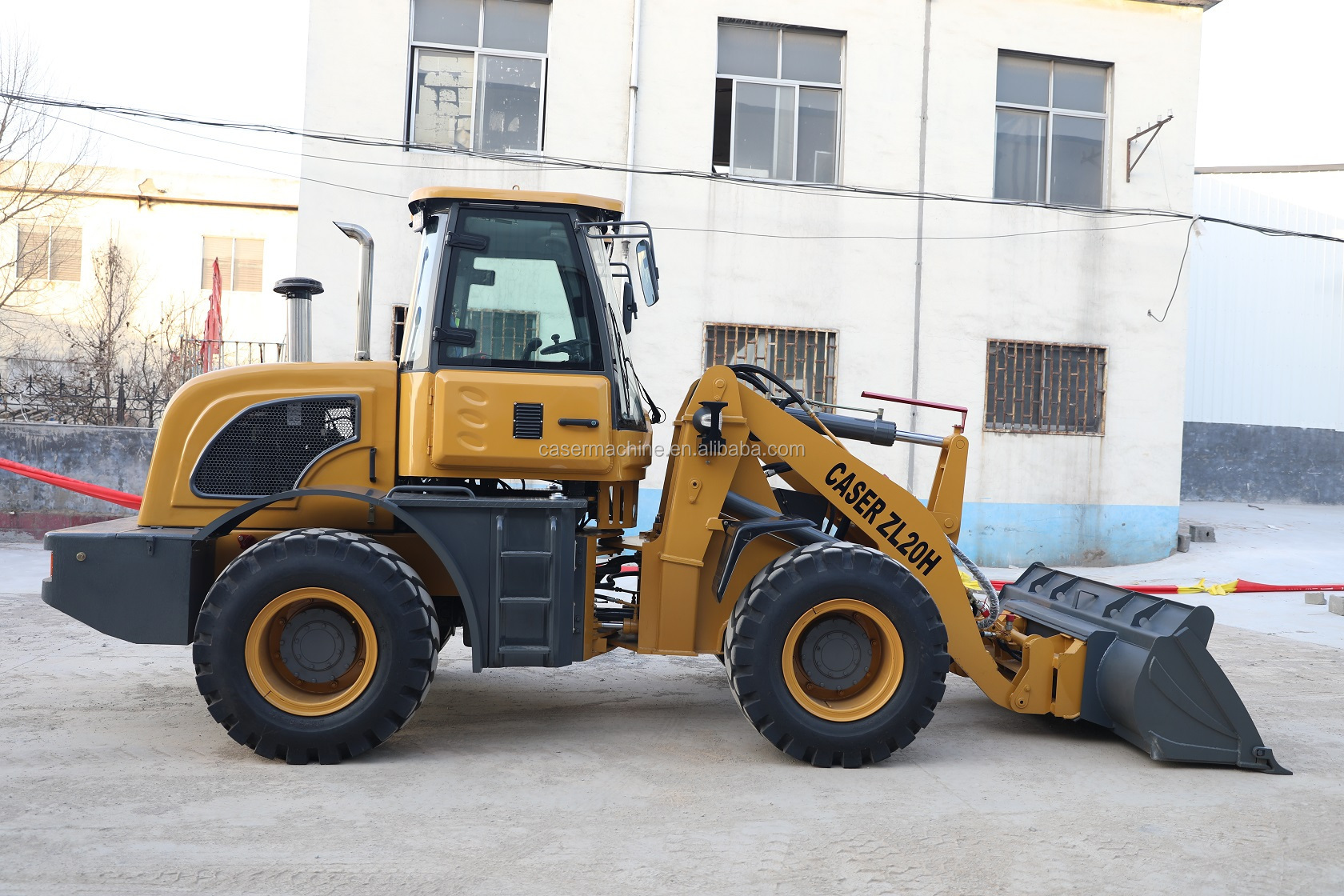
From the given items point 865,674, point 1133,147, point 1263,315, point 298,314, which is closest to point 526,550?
point 865,674

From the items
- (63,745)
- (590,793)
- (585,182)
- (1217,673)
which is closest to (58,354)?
(585,182)

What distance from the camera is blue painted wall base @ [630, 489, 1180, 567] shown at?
43.0 feet

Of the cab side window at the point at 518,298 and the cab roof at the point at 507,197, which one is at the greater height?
the cab roof at the point at 507,197

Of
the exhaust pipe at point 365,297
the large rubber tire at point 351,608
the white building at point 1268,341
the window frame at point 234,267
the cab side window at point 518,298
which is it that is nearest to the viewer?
the large rubber tire at point 351,608

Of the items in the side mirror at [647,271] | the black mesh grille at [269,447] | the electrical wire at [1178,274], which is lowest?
the black mesh grille at [269,447]

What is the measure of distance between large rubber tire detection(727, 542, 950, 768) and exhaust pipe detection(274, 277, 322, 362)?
2.71 metres

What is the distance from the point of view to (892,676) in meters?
4.79

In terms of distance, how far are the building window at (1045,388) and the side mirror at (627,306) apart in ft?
28.8

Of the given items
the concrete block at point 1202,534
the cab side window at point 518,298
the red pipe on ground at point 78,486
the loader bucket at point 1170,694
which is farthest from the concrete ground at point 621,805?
the concrete block at point 1202,534

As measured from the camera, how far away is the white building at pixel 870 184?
12.2m

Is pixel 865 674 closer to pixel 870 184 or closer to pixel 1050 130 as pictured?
pixel 870 184

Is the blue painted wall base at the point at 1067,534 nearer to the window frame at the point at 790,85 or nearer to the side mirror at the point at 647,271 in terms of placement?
the window frame at the point at 790,85

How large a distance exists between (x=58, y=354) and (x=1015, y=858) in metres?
24.5

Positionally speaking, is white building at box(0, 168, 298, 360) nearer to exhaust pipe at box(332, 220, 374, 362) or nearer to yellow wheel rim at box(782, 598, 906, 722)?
exhaust pipe at box(332, 220, 374, 362)
